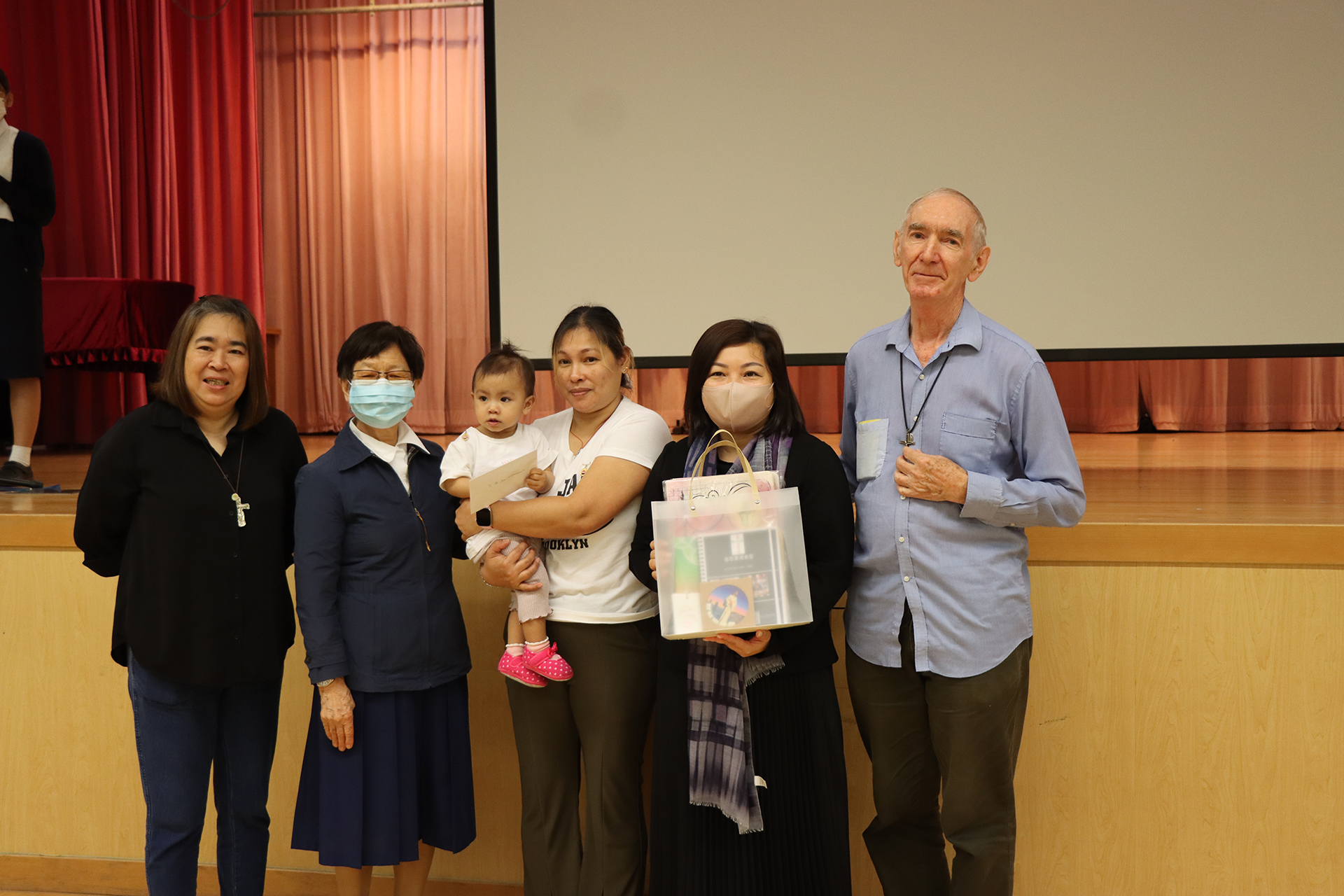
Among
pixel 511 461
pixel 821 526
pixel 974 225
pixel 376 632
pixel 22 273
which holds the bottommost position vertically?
pixel 376 632

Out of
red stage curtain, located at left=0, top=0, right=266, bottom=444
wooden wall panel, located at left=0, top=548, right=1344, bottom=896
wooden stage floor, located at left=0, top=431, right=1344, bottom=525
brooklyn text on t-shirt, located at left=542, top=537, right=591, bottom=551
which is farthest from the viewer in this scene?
red stage curtain, located at left=0, top=0, right=266, bottom=444

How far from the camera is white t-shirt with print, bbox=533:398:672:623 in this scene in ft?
6.36

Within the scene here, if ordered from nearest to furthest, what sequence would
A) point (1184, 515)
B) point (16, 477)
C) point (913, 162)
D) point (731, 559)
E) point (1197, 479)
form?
1. point (731, 559)
2. point (1184, 515)
3. point (16, 477)
4. point (1197, 479)
5. point (913, 162)

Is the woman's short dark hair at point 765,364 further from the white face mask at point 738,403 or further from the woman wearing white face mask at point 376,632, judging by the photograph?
the woman wearing white face mask at point 376,632

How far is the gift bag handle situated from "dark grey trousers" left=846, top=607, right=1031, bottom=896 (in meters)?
0.43

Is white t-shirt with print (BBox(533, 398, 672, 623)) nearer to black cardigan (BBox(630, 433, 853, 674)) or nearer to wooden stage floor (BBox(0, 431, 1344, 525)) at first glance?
black cardigan (BBox(630, 433, 853, 674))

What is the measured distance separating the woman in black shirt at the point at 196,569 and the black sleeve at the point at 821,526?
3.60 ft

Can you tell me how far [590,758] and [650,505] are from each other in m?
0.60

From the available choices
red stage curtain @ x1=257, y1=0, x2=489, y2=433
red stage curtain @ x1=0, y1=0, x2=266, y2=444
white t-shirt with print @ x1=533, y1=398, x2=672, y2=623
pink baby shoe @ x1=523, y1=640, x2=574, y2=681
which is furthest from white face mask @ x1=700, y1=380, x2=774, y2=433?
red stage curtain @ x1=257, y1=0, x2=489, y2=433

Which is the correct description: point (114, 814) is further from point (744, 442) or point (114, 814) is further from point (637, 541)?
point (744, 442)

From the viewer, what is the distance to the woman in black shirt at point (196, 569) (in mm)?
1822

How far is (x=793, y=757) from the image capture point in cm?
180

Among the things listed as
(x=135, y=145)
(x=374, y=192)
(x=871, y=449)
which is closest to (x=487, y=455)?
(x=871, y=449)

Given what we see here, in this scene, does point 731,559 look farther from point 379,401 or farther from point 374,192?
point 374,192
